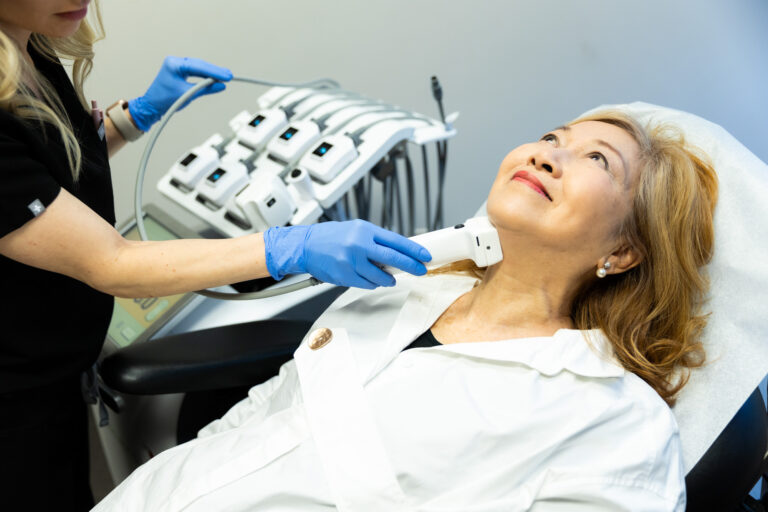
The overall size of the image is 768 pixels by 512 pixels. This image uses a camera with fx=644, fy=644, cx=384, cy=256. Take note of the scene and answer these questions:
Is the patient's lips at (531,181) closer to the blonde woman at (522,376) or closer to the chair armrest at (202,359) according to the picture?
the blonde woman at (522,376)

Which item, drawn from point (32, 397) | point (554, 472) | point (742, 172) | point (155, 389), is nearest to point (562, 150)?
point (742, 172)

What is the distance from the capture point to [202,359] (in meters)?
1.19

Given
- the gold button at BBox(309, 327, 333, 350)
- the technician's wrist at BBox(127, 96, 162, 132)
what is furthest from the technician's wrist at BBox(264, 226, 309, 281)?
the technician's wrist at BBox(127, 96, 162, 132)

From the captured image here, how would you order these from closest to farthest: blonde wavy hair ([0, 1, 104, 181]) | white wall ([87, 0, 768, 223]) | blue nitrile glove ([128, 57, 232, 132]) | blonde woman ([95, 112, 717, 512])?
1. blonde wavy hair ([0, 1, 104, 181])
2. blonde woman ([95, 112, 717, 512])
3. blue nitrile glove ([128, 57, 232, 132])
4. white wall ([87, 0, 768, 223])

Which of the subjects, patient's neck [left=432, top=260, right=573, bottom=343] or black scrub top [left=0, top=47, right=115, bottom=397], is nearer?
black scrub top [left=0, top=47, right=115, bottom=397]

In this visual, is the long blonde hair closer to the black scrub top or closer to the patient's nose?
the patient's nose

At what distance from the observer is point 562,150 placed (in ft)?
3.65

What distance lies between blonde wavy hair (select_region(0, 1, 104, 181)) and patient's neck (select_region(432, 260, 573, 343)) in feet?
2.28

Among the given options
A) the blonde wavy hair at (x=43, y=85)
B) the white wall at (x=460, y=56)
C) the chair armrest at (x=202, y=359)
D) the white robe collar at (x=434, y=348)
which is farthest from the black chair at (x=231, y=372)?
the white wall at (x=460, y=56)

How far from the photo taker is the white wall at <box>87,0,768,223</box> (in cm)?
201

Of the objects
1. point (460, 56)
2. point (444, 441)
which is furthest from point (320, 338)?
point (460, 56)

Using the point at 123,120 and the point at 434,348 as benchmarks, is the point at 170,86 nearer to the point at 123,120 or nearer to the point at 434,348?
the point at 123,120

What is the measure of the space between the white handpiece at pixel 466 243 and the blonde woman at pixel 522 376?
0.04 metres

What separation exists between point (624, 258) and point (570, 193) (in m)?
0.19
